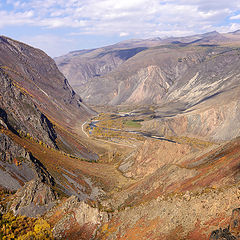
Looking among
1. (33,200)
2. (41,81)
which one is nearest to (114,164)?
(33,200)

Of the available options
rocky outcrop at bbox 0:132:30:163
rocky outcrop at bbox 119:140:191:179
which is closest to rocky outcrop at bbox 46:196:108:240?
rocky outcrop at bbox 0:132:30:163

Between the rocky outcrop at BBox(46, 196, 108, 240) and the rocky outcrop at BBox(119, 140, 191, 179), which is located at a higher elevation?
the rocky outcrop at BBox(46, 196, 108, 240)

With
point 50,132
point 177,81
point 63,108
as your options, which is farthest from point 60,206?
point 177,81

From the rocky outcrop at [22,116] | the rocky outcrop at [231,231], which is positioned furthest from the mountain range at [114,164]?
the rocky outcrop at [22,116]

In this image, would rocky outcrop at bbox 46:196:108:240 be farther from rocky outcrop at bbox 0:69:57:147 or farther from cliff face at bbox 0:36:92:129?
cliff face at bbox 0:36:92:129

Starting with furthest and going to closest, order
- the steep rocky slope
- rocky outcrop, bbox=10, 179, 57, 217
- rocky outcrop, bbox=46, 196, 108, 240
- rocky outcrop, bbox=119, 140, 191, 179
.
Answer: the steep rocky slope → rocky outcrop, bbox=119, 140, 191, 179 → rocky outcrop, bbox=10, 179, 57, 217 → rocky outcrop, bbox=46, 196, 108, 240

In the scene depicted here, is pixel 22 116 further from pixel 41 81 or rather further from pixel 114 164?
pixel 41 81
